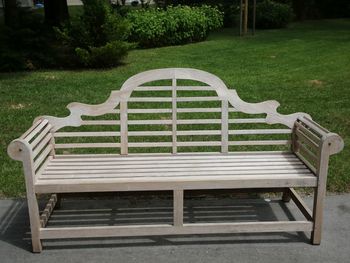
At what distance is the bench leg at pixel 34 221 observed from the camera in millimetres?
3236

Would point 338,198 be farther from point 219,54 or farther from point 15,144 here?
point 219,54

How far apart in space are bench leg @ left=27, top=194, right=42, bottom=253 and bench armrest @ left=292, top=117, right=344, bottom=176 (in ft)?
6.54

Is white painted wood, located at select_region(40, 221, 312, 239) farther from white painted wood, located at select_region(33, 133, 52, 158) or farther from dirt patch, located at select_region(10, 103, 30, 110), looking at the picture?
dirt patch, located at select_region(10, 103, 30, 110)

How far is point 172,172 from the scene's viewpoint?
3.48 metres

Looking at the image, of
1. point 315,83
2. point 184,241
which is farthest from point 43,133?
point 315,83

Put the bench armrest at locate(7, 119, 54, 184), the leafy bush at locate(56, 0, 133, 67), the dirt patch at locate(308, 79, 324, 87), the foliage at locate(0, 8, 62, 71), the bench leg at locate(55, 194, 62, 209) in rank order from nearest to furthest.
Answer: the bench armrest at locate(7, 119, 54, 184)
the bench leg at locate(55, 194, 62, 209)
the dirt patch at locate(308, 79, 324, 87)
the leafy bush at locate(56, 0, 133, 67)
the foliage at locate(0, 8, 62, 71)

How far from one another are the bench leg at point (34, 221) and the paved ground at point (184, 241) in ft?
0.23

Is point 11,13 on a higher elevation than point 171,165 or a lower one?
higher

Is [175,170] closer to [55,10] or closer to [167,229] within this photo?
[167,229]

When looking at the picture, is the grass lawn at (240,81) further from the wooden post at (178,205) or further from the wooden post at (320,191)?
the wooden post at (178,205)

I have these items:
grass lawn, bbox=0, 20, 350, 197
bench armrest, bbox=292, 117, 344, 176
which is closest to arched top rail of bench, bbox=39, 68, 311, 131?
bench armrest, bbox=292, 117, 344, 176

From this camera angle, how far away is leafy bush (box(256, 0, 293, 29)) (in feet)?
61.9

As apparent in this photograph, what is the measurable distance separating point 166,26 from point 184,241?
1109 cm

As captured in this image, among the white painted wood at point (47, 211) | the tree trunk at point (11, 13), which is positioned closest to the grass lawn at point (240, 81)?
the white painted wood at point (47, 211)
